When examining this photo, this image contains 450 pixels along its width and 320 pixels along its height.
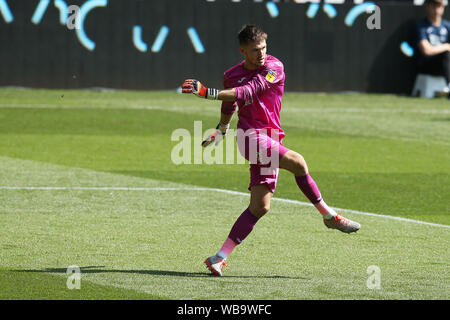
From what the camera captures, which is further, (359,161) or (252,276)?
(359,161)

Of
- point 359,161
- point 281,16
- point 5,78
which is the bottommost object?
point 359,161

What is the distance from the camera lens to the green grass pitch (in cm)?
707

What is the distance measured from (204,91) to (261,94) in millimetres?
626

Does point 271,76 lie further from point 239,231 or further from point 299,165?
point 239,231

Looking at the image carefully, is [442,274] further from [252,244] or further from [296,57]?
[296,57]

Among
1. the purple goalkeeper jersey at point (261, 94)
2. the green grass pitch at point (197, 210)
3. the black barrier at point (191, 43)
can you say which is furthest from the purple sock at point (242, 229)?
the black barrier at point (191, 43)

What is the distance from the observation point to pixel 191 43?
22.8 m

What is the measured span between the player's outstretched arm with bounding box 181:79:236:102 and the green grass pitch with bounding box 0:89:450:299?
4.35 feet

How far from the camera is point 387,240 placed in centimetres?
884

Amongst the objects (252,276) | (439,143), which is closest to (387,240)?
(252,276)

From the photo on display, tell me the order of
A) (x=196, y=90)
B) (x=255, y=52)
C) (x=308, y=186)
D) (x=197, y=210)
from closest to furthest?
1. (x=196, y=90)
2. (x=255, y=52)
3. (x=308, y=186)
4. (x=197, y=210)

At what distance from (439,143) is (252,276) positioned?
10.2m

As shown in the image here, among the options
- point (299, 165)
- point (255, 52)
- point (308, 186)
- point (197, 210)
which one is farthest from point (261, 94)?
point (197, 210)

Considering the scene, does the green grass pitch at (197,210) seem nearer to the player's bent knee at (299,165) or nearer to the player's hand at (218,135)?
the player's bent knee at (299,165)
